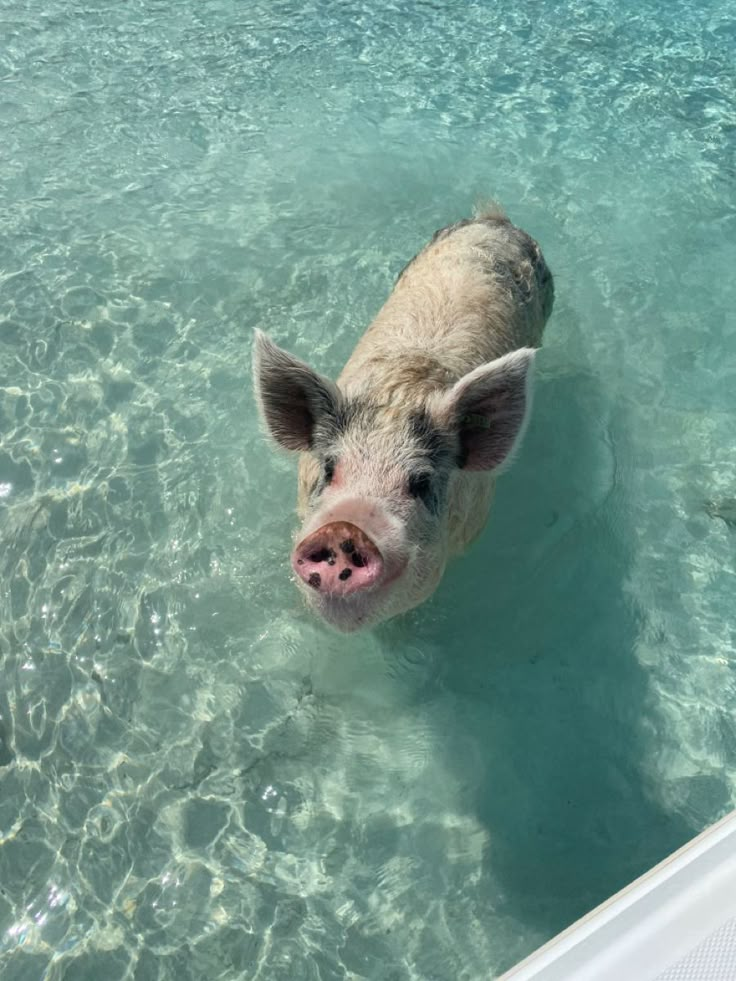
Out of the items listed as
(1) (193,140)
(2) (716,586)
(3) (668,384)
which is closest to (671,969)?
(2) (716,586)

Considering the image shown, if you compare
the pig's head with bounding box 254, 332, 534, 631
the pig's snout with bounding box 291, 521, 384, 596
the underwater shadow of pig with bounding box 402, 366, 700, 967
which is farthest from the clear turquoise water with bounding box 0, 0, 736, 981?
the pig's snout with bounding box 291, 521, 384, 596

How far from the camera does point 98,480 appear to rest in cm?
529

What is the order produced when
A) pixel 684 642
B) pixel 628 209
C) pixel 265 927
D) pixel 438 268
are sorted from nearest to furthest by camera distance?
pixel 265 927
pixel 684 642
pixel 438 268
pixel 628 209

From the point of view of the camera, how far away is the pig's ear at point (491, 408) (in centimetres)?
368

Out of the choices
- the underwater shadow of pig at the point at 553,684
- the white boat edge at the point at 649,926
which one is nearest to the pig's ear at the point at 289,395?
the underwater shadow of pig at the point at 553,684

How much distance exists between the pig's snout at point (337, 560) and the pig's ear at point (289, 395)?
0.89 m

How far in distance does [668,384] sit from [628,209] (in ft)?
7.68

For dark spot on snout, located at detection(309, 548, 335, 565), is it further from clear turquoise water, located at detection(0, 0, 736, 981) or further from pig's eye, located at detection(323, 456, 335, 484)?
clear turquoise water, located at detection(0, 0, 736, 981)

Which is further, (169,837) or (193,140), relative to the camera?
(193,140)

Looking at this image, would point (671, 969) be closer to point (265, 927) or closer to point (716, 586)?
point (265, 927)

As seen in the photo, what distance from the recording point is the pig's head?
134 inches

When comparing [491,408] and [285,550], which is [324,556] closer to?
[491,408]

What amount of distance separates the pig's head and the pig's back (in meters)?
0.27

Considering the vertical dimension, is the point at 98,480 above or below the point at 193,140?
below
